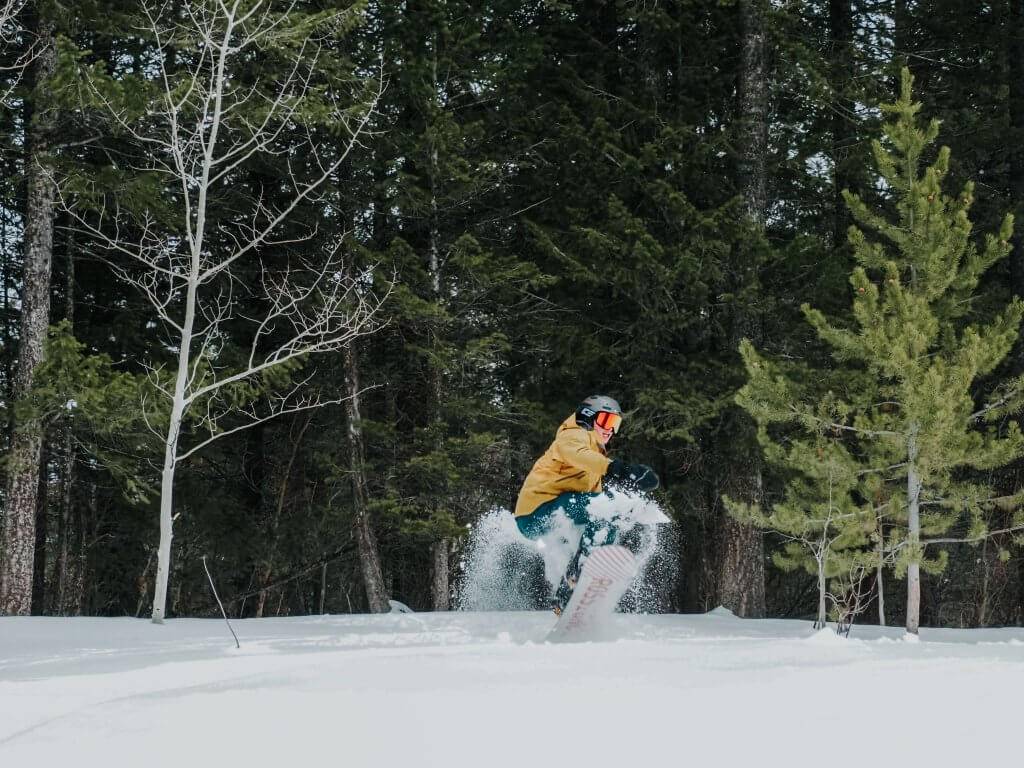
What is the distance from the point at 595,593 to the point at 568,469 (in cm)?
115

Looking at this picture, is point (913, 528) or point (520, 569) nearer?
point (913, 528)

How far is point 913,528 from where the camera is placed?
957cm

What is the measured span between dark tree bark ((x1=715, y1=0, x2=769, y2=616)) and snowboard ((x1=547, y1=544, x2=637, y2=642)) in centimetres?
542

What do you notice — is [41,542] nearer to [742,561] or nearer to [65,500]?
[65,500]

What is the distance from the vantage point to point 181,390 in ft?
28.7

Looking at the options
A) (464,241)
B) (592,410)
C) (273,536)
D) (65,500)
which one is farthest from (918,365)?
(65,500)

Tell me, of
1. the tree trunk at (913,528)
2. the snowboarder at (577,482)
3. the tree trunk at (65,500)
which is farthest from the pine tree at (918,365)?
the tree trunk at (65,500)

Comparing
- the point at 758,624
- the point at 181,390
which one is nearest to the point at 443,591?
the point at 758,624

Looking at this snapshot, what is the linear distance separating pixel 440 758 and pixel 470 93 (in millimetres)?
12295

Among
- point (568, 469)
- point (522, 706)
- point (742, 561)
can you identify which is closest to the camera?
point (522, 706)

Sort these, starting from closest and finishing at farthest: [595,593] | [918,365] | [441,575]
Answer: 1. [595,593]
2. [918,365]
3. [441,575]

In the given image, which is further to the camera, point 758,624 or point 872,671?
point 758,624

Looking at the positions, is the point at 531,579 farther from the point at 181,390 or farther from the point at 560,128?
the point at 181,390

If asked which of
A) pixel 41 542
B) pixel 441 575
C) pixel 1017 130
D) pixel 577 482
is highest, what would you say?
pixel 1017 130
